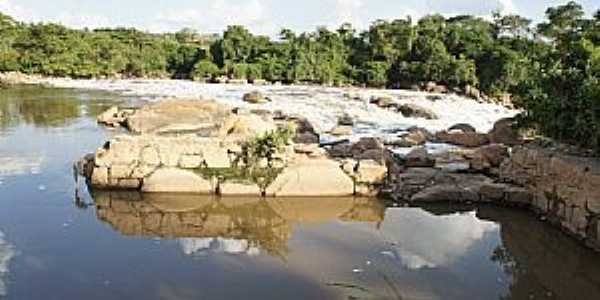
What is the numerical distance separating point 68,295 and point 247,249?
138 inches

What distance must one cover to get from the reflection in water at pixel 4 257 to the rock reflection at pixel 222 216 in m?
2.15

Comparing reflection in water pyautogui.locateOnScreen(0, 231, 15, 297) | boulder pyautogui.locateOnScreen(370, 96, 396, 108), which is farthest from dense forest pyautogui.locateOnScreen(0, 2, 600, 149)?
reflection in water pyautogui.locateOnScreen(0, 231, 15, 297)

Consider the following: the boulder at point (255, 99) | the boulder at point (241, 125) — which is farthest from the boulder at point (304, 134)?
the boulder at point (255, 99)

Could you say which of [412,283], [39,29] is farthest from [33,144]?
[39,29]

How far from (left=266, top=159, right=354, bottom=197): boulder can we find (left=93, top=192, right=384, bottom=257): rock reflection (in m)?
0.31

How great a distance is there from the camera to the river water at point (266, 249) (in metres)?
10.2

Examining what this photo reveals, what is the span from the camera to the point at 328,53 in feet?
216

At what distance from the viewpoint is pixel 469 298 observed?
10055 millimetres

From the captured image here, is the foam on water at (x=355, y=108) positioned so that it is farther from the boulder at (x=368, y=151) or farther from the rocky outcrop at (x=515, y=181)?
the rocky outcrop at (x=515, y=181)

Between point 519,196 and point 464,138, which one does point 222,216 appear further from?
point 464,138

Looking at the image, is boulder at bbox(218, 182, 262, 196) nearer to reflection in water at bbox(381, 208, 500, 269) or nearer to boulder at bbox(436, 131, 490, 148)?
reflection in water at bbox(381, 208, 500, 269)

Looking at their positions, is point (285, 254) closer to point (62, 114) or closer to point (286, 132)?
point (286, 132)

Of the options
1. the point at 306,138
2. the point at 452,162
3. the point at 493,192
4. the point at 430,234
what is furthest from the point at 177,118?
the point at 430,234

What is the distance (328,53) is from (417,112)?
3343 cm
